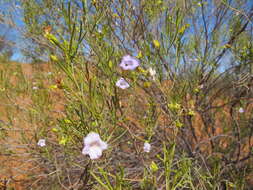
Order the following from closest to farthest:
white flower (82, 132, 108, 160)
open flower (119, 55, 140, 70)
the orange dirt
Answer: white flower (82, 132, 108, 160) → open flower (119, 55, 140, 70) → the orange dirt

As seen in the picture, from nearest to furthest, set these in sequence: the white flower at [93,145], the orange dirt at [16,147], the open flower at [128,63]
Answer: the white flower at [93,145] < the open flower at [128,63] < the orange dirt at [16,147]

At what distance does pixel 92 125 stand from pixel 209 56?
6.77 ft

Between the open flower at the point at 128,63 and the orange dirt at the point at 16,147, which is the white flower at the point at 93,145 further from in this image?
the orange dirt at the point at 16,147

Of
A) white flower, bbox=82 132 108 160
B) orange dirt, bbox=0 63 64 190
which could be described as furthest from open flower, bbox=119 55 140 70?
orange dirt, bbox=0 63 64 190

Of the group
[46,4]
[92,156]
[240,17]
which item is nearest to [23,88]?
[46,4]

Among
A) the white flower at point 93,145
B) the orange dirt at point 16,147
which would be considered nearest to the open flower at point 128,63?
the white flower at point 93,145

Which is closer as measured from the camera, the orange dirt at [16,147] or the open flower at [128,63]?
the open flower at [128,63]

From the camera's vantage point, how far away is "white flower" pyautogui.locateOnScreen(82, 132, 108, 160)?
0.85 meters

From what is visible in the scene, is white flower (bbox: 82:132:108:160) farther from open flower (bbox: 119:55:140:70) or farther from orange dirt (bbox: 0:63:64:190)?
orange dirt (bbox: 0:63:64:190)

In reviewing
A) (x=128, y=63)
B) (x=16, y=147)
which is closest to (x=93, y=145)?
(x=128, y=63)

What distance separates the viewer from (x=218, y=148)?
2883mm

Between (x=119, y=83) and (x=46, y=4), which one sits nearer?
(x=119, y=83)

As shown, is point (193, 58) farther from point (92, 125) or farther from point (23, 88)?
point (23, 88)

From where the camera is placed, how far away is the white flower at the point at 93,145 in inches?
33.6
